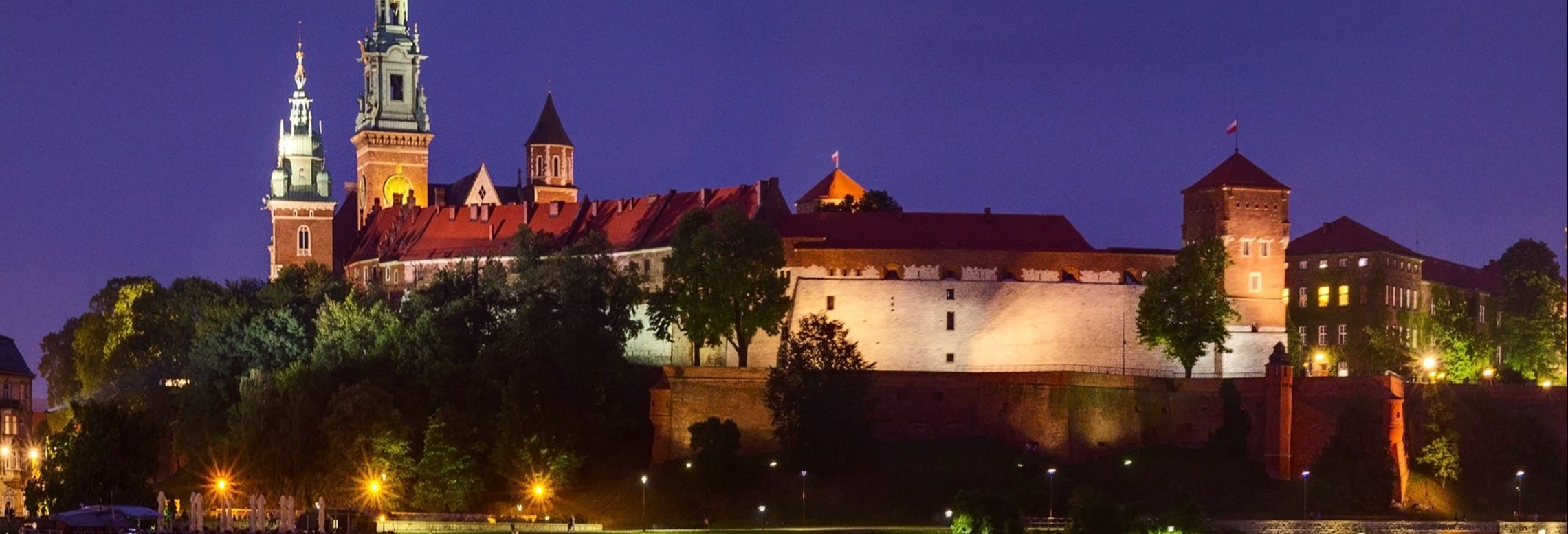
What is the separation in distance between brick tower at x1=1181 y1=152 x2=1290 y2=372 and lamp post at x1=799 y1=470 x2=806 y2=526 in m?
19.2

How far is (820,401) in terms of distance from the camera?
8625 centimetres

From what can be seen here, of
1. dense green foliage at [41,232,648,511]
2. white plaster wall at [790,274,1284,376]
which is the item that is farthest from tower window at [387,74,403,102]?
white plaster wall at [790,274,1284,376]

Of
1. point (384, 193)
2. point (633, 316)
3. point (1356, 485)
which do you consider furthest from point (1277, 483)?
point (384, 193)

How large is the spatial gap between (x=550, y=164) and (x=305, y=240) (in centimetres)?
1718

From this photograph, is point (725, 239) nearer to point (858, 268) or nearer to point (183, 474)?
point (858, 268)

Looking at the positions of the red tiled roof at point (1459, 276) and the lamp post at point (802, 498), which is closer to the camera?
the lamp post at point (802, 498)

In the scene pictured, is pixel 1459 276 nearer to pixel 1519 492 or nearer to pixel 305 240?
pixel 1519 492

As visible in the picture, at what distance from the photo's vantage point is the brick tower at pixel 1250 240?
9781 centimetres

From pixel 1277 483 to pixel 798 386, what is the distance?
14.6 meters

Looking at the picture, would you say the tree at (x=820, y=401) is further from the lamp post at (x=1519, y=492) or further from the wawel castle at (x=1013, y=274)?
the lamp post at (x=1519, y=492)

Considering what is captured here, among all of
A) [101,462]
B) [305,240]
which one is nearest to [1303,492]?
[101,462]

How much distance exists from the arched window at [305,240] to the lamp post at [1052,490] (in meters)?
43.0

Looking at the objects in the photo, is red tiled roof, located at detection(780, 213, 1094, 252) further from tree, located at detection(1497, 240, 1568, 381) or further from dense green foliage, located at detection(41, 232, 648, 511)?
tree, located at detection(1497, 240, 1568, 381)

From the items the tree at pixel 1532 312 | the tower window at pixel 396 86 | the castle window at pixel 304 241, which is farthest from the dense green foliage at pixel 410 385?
the tree at pixel 1532 312
